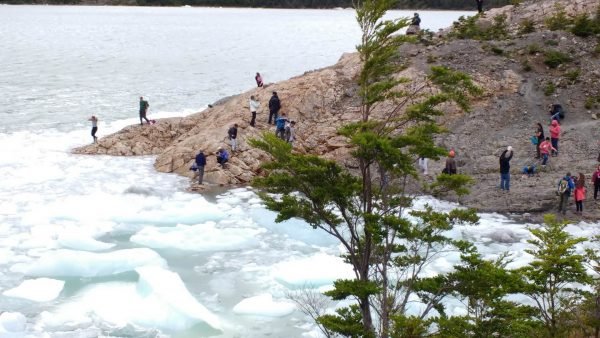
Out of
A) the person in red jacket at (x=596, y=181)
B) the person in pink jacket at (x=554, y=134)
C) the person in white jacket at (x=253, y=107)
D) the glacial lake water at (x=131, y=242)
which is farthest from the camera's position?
the person in white jacket at (x=253, y=107)

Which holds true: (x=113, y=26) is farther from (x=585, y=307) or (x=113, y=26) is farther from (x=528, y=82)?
(x=585, y=307)

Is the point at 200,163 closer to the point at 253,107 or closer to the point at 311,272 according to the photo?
the point at 253,107

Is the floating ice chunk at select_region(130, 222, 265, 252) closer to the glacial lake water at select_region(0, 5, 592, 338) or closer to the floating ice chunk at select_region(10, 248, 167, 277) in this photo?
the glacial lake water at select_region(0, 5, 592, 338)

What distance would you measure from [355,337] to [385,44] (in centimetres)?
482

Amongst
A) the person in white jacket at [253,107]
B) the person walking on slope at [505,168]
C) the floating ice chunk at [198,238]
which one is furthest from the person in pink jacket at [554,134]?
the person in white jacket at [253,107]

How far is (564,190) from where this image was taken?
20.1 m

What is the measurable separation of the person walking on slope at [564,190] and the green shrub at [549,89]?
8.92 metres

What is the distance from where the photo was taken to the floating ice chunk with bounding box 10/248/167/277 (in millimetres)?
16750

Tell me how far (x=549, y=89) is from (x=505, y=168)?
8.52 metres

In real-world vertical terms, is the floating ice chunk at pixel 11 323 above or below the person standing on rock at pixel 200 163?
below

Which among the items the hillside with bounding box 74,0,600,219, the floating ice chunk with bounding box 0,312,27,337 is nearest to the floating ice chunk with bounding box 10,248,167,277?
the floating ice chunk with bounding box 0,312,27,337

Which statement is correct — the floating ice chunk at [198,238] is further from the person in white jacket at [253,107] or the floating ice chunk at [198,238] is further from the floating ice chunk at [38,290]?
the person in white jacket at [253,107]

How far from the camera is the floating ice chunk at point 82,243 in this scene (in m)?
18.5

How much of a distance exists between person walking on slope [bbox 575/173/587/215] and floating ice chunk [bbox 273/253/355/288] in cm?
782
